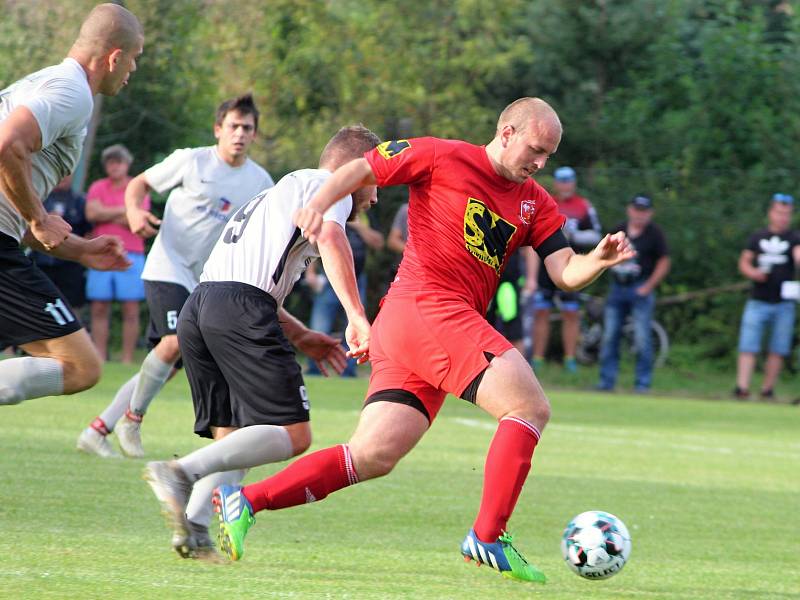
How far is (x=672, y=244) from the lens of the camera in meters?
20.4

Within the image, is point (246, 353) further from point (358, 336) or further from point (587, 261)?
point (587, 261)

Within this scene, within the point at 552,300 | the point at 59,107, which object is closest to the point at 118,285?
the point at 552,300

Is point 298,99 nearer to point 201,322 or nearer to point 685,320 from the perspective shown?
point 685,320

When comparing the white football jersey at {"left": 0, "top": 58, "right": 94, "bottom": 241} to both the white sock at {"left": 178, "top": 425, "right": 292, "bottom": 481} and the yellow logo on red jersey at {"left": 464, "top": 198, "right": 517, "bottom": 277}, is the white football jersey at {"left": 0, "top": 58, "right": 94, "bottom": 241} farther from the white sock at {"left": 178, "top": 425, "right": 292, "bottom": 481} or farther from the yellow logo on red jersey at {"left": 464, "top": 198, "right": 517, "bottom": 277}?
the yellow logo on red jersey at {"left": 464, "top": 198, "right": 517, "bottom": 277}

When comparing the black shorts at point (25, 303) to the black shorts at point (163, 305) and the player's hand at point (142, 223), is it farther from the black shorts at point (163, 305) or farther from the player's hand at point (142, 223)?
the black shorts at point (163, 305)

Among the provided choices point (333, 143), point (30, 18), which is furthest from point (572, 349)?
point (333, 143)

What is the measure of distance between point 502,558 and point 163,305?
434 centimetres

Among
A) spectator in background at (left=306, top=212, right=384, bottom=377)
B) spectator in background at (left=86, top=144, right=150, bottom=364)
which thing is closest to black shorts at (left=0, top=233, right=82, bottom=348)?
spectator in background at (left=86, top=144, right=150, bottom=364)

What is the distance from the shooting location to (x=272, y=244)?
6.11 m

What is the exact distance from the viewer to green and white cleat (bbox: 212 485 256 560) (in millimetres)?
5676

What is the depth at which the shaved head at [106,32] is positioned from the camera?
21.4 ft

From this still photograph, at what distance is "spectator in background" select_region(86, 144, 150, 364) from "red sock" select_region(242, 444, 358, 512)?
10331 mm

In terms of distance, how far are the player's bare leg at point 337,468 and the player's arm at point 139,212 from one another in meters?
3.21

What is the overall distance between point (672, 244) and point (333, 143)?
1460 cm
